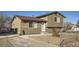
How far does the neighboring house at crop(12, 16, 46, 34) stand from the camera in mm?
2703

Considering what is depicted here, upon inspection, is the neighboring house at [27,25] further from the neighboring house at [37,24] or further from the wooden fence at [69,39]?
the wooden fence at [69,39]

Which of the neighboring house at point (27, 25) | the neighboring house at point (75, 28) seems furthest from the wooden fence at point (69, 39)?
the neighboring house at point (27, 25)

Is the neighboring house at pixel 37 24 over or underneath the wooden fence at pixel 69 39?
over

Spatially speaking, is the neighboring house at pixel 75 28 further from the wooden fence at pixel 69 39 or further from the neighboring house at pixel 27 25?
the neighboring house at pixel 27 25

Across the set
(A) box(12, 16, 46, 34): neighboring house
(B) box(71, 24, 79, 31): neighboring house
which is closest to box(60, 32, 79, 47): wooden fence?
(B) box(71, 24, 79, 31): neighboring house

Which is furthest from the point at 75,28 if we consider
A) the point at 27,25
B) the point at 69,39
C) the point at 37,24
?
the point at 27,25

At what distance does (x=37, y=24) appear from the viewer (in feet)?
8.95

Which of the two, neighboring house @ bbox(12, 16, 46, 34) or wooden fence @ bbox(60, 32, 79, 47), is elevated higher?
neighboring house @ bbox(12, 16, 46, 34)

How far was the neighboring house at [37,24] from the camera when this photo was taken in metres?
2.70

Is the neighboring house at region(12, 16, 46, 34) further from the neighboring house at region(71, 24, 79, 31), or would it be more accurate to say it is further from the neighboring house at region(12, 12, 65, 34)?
the neighboring house at region(71, 24, 79, 31)

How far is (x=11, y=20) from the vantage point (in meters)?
2.70

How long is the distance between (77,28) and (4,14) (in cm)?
96
